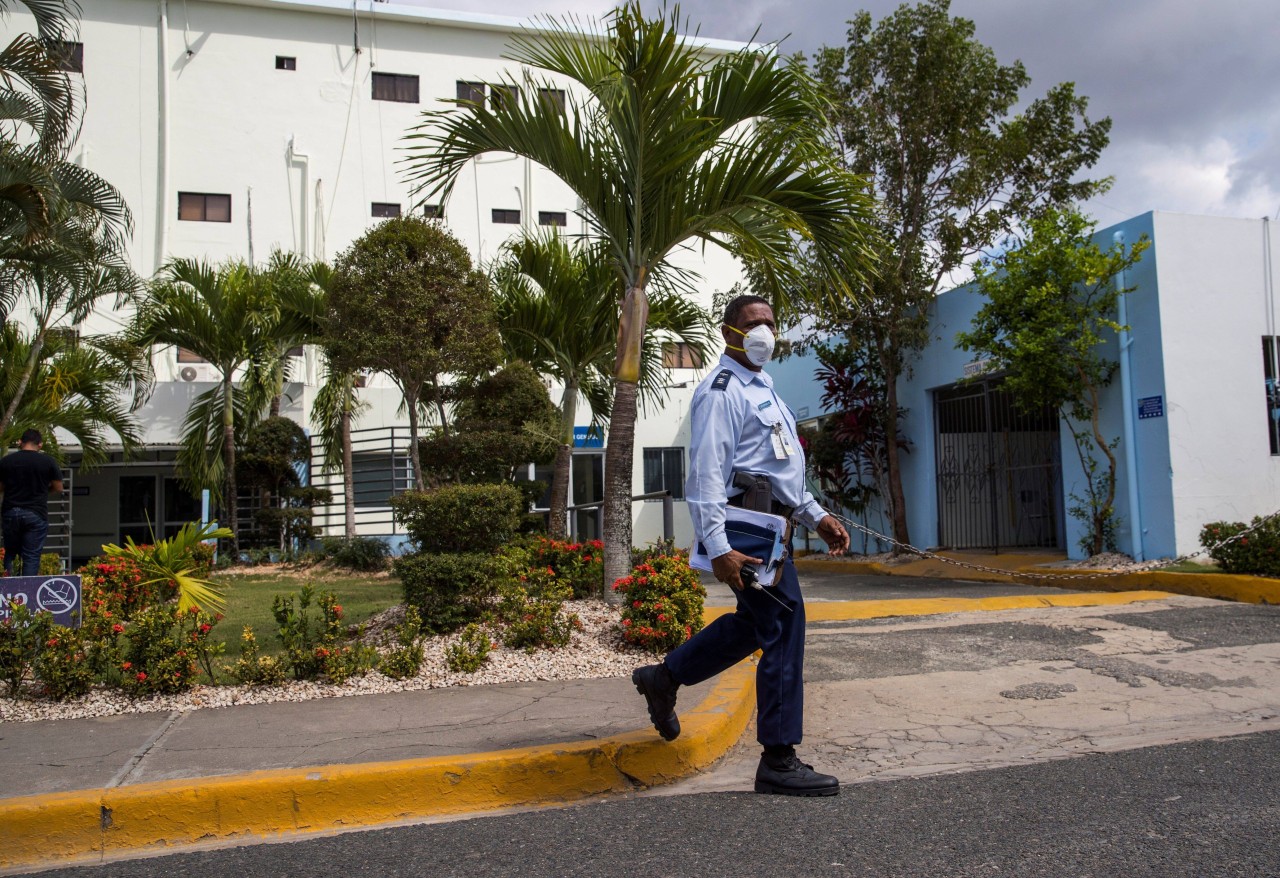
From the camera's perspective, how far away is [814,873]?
9.16ft

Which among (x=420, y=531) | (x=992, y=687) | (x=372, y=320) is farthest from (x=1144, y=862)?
(x=372, y=320)

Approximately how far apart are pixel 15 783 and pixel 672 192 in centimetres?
Result: 500

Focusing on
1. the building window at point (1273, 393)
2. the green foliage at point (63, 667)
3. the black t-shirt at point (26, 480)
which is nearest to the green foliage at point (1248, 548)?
the building window at point (1273, 393)

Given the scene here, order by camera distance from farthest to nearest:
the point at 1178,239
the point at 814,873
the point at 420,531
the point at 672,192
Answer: the point at 1178,239 < the point at 672,192 < the point at 420,531 < the point at 814,873

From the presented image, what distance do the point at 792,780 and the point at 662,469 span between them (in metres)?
18.4

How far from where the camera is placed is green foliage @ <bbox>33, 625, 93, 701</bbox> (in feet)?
15.8

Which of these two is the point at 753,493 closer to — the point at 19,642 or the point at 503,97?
the point at 19,642

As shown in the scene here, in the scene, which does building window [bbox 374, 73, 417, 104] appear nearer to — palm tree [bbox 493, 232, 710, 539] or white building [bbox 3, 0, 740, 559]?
white building [bbox 3, 0, 740, 559]

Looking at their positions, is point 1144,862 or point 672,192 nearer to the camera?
point 1144,862

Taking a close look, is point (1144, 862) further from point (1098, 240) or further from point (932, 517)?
point (932, 517)

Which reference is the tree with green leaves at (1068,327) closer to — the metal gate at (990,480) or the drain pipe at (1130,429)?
the drain pipe at (1130,429)

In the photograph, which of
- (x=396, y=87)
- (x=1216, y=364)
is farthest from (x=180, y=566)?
(x=396, y=87)

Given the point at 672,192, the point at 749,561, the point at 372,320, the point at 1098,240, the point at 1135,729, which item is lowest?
the point at 1135,729

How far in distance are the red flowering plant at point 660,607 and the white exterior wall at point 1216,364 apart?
23.8ft
